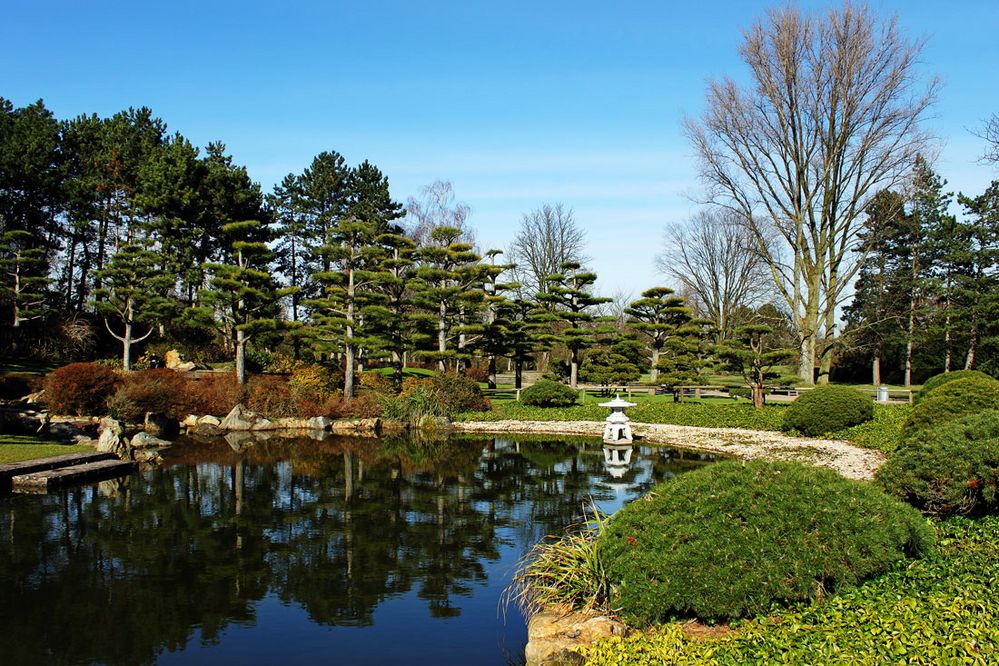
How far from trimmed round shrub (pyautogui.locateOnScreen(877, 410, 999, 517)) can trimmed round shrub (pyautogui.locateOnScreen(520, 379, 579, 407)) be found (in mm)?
16365

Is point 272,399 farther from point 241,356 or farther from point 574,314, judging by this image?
point 574,314

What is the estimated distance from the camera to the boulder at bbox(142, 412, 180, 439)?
18844 mm

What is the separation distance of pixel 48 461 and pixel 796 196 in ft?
78.3

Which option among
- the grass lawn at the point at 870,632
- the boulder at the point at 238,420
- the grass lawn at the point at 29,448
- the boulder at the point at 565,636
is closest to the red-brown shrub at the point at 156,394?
the boulder at the point at 238,420

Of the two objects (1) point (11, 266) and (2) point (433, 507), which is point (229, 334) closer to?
(1) point (11, 266)

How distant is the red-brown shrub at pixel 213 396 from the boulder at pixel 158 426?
1544mm

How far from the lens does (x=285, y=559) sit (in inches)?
320

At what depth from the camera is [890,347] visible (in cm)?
3575

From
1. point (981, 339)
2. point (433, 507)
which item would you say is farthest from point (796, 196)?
Answer: point (433, 507)

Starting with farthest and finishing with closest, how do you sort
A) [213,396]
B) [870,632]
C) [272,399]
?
[213,396] → [272,399] → [870,632]

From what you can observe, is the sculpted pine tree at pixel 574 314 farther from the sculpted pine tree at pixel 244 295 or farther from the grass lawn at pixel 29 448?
the grass lawn at pixel 29 448

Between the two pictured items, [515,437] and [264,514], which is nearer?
[264,514]

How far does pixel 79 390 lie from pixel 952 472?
64.1 feet

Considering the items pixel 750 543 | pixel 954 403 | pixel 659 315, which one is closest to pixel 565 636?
pixel 750 543
